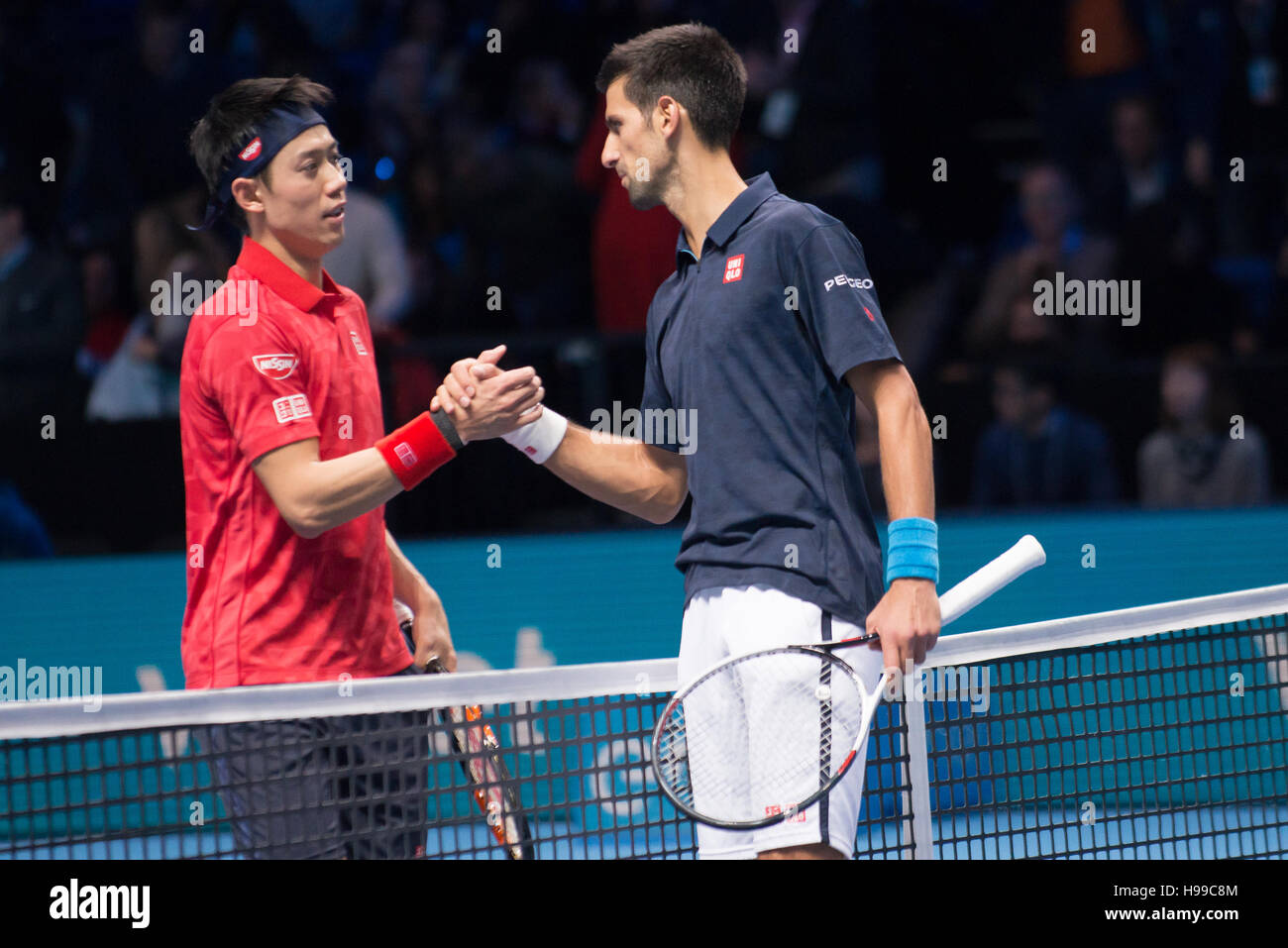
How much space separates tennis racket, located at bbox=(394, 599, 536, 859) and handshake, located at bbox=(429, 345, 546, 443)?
0.60m

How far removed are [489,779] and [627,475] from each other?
71cm

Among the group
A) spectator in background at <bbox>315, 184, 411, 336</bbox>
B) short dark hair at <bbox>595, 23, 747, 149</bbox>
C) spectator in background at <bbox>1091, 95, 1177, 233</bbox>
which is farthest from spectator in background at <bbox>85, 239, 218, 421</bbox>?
spectator in background at <bbox>1091, 95, 1177, 233</bbox>

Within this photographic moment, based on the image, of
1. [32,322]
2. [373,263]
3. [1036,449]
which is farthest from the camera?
[373,263]

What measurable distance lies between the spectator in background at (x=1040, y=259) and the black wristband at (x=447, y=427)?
162 inches

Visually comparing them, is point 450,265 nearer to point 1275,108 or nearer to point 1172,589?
point 1172,589

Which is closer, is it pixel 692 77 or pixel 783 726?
pixel 783 726

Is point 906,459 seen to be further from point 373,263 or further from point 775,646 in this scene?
point 373,263

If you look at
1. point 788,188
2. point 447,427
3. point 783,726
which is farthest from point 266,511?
point 788,188

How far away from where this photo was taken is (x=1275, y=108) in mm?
7582

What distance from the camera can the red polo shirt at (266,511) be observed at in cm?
320

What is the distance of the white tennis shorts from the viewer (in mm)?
2836

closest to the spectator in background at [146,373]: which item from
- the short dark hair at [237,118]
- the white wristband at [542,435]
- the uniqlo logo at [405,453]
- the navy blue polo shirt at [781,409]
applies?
the short dark hair at [237,118]

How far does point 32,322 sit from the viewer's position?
22.5 feet

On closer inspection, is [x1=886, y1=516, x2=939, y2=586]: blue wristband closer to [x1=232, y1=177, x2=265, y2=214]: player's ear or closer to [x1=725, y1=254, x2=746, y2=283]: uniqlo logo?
[x1=725, y1=254, x2=746, y2=283]: uniqlo logo
